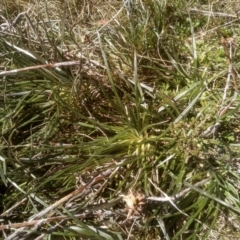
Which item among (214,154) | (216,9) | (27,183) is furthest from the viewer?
(216,9)

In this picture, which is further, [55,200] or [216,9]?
[216,9]

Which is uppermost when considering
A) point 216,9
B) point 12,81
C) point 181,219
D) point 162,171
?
point 216,9

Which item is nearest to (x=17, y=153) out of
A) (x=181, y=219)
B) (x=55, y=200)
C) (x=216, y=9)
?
(x=55, y=200)

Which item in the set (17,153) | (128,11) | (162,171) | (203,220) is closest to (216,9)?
(128,11)

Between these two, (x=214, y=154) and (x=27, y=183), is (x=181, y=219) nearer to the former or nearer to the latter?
(x=214, y=154)

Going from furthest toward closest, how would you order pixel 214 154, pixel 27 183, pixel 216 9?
pixel 216 9, pixel 27 183, pixel 214 154

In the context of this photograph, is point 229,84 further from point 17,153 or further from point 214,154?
point 17,153

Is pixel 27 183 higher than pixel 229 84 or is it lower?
lower
